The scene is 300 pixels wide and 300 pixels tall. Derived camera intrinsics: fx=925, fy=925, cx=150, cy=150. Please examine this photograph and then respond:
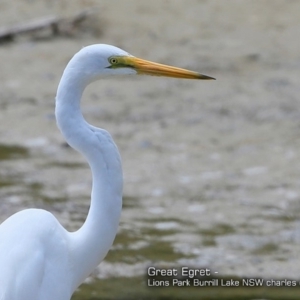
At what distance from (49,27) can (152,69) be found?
17.0ft

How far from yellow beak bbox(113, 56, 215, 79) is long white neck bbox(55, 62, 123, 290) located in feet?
0.57

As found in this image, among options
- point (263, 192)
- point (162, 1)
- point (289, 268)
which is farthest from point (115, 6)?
point (289, 268)

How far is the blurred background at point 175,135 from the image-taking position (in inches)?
190

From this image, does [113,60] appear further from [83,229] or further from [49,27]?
[49,27]

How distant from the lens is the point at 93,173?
126 inches

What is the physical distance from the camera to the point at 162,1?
890 centimetres

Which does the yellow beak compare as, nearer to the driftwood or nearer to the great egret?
the great egret

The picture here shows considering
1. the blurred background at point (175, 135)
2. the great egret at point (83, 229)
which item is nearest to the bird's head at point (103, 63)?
the great egret at point (83, 229)

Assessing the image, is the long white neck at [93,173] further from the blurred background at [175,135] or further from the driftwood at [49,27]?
the driftwood at [49,27]

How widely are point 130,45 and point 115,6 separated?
865 millimetres

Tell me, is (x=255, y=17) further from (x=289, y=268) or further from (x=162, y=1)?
(x=289, y=268)

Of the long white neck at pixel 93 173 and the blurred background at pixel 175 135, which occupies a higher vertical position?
the long white neck at pixel 93 173

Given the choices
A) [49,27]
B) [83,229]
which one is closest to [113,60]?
[83,229]

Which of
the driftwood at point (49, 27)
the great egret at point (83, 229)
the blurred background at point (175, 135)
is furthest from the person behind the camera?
the driftwood at point (49, 27)
